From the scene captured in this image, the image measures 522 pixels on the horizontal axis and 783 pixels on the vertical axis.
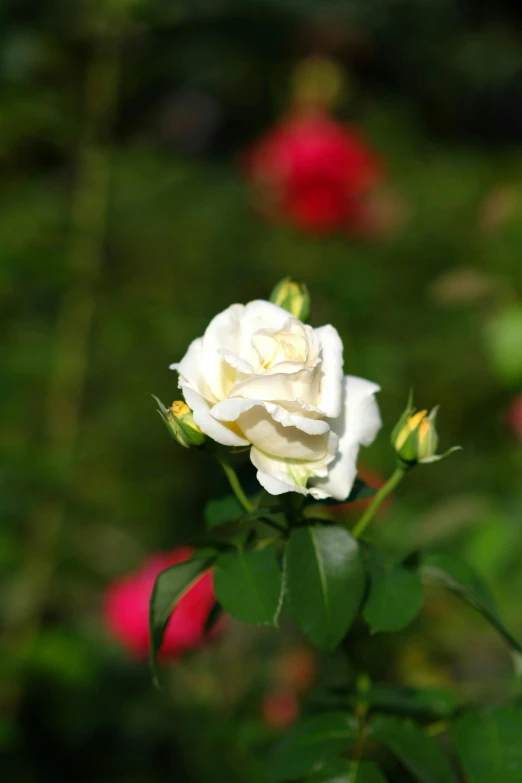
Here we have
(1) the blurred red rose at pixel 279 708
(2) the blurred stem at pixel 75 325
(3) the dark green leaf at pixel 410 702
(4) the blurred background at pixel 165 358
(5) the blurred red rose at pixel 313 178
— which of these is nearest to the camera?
(3) the dark green leaf at pixel 410 702

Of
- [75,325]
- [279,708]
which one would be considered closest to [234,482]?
[279,708]

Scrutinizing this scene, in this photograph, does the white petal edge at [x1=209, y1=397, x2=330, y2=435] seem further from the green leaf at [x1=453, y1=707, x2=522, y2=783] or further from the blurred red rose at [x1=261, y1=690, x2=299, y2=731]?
the blurred red rose at [x1=261, y1=690, x2=299, y2=731]

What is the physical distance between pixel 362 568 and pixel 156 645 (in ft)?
0.37

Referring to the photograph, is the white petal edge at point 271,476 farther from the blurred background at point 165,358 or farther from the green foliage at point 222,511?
the blurred background at point 165,358

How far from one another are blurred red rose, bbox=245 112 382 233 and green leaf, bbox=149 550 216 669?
4.61 ft

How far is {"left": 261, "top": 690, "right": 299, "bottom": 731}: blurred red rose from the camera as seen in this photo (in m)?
1.01

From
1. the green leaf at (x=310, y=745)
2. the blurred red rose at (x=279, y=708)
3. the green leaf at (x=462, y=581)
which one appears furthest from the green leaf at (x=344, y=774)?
the blurred red rose at (x=279, y=708)

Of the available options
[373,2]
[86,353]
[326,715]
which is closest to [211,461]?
[86,353]

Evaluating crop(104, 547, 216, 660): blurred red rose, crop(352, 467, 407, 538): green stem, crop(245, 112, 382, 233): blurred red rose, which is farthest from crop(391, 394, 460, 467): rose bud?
crop(245, 112, 382, 233): blurred red rose

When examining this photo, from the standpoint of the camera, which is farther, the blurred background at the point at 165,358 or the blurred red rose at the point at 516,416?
the blurred red rose at the point at 516,416

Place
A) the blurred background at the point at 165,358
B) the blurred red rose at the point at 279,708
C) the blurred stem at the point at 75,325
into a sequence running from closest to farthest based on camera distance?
the blurred red rose at the point at 279,708 → the blurred background at the point at 165,358 → the blurred stem at the point at 75,325

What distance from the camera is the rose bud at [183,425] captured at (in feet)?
1.47

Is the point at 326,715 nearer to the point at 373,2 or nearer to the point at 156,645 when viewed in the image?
the point at 156,645

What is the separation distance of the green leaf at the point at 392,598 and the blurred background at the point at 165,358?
149 millimetres
